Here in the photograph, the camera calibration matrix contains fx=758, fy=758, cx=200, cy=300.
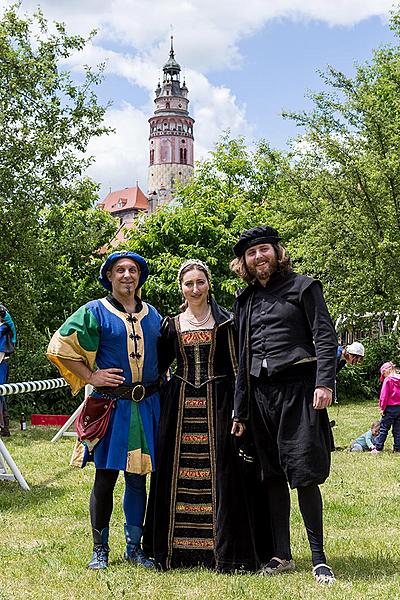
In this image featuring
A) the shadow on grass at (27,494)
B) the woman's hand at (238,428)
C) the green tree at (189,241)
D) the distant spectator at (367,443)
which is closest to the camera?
the woman's hand at (238,428)

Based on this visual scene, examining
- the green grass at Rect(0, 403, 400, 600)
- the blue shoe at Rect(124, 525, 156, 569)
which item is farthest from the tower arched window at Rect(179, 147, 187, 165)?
the blue shoe at Rect(124, 525, 156, 569)

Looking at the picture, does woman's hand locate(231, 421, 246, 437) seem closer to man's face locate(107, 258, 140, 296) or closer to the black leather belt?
the black leather belt

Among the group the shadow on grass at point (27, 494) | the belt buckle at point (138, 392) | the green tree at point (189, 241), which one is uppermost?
the green tree at point (189, 241)

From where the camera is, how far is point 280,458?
4.02 metres

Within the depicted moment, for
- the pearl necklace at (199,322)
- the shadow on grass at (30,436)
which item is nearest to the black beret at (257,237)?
the pearl necklace at (199,322)

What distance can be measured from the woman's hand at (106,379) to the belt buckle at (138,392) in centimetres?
10

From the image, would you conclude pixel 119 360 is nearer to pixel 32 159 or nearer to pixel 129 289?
pixel 129 289

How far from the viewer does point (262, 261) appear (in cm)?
421

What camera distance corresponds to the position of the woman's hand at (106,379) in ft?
14.1

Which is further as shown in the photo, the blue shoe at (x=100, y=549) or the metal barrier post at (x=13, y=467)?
the metal barrier post at (x=13, y=467)

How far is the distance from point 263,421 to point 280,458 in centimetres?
24

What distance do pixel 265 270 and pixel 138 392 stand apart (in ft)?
3.34

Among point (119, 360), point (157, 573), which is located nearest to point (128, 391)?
point (119, 360)

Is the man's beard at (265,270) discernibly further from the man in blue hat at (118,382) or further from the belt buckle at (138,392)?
the belt buckle at (138,392)
